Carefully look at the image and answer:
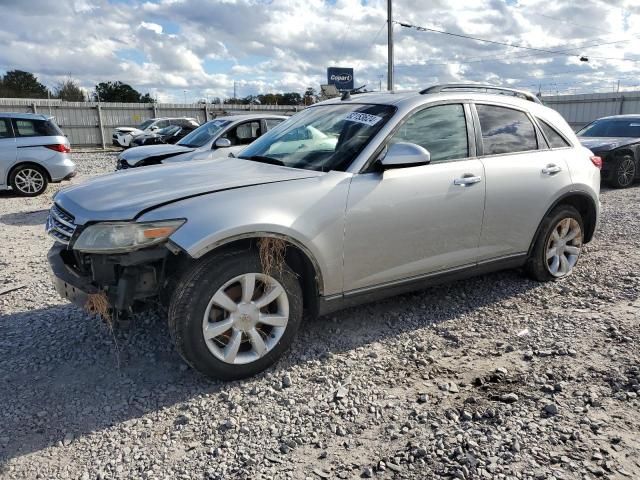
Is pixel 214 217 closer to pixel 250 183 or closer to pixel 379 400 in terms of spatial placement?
pixel 250 183

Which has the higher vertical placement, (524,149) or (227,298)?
(524,149)

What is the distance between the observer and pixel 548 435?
8.72 ft

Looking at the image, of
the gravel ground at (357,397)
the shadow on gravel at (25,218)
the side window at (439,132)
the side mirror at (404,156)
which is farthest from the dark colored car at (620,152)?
the shadow on gravel at (25,218)

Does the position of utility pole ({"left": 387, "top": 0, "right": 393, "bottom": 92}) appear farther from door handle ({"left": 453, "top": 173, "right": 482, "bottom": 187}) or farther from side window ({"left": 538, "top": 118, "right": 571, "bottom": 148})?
door handle ({"left": 453, "top": 173, "right": 482, "bottom": 187})

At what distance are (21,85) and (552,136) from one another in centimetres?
6418

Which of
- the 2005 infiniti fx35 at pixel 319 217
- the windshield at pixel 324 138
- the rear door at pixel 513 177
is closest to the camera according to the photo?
the 2005 infiniti fx35 at pixel 319 217

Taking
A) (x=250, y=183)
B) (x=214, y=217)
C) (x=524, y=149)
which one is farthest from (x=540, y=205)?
(x=214, y=217)

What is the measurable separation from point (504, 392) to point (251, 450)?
60.6 inches

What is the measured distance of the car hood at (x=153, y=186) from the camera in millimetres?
3041

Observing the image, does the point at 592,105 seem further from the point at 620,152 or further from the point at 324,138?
the point at 324,138

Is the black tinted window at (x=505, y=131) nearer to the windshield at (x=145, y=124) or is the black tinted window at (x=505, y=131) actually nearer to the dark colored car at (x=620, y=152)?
the dark colored car at (x=620, y=152)

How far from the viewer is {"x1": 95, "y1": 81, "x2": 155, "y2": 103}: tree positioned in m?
55.1

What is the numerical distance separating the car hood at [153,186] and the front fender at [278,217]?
3.5 inches

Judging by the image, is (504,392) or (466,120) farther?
(466,120)
